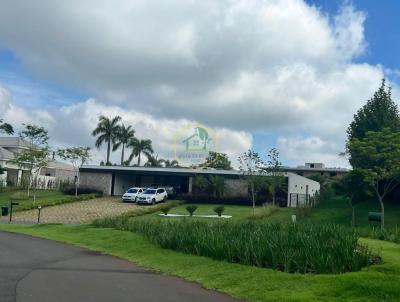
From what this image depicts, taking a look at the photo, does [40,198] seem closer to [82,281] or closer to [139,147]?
[139,147]

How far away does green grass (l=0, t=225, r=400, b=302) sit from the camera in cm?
827

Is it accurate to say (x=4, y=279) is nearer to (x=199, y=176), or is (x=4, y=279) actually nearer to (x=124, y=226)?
(x=124, y=226)

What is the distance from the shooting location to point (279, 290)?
29.6 feet

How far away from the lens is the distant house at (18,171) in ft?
191

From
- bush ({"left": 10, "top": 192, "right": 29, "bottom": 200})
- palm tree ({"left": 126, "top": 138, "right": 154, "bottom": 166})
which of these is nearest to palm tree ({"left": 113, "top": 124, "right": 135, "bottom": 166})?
palm tree ({"left": 126, "top": 138, "right": 154, "bottom": 166})

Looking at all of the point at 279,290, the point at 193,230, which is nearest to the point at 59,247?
the point at 193,230

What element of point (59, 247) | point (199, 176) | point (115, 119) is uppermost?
point (115, 119)

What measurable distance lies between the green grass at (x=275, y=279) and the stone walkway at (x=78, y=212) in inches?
713

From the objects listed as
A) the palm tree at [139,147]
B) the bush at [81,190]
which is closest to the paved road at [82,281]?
the bush at [81,190]

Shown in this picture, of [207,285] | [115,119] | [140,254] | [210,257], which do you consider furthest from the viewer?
[115,119]

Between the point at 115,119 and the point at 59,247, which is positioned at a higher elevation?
the point at 115,119

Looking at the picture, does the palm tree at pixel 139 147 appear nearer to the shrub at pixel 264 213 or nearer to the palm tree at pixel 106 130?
the palm tree at pixel 106 130

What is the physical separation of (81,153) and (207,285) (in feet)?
144

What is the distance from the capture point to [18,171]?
62.7 m
